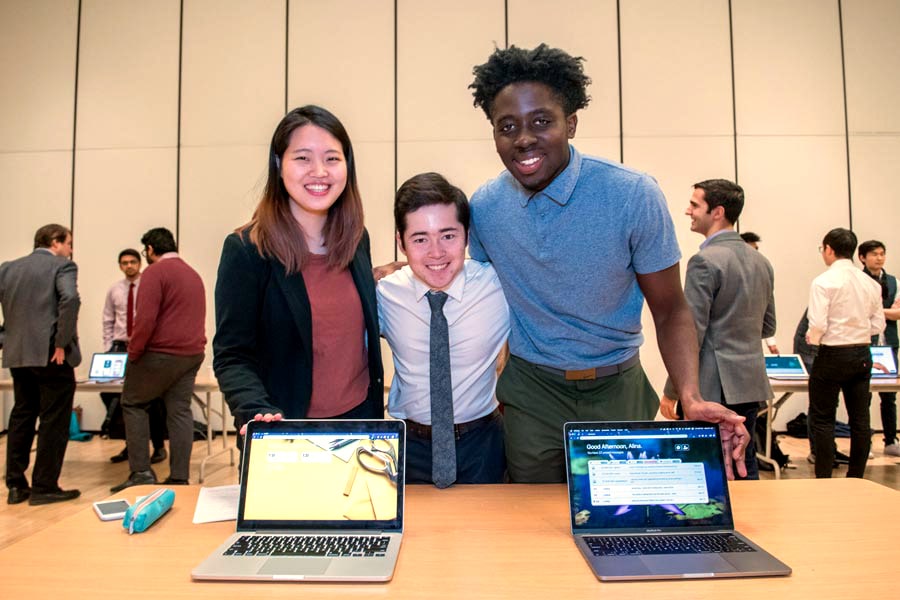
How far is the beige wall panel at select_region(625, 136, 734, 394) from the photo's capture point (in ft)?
18.8

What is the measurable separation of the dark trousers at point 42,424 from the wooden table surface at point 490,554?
2758mm

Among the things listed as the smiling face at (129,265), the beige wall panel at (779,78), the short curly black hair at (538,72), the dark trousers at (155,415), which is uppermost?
the beige wall panel at (779,78)

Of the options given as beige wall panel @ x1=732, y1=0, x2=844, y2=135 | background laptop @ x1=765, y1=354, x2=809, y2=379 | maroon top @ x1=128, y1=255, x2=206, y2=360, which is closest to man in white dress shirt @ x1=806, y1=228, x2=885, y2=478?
background laptop @ x1=765, y1=354, x2=809, y2=379

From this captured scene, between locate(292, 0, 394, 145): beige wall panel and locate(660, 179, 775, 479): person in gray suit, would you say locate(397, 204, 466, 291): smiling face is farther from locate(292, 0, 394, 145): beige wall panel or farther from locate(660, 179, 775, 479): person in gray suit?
locate(292, 0, 394, 145): beige wall panel

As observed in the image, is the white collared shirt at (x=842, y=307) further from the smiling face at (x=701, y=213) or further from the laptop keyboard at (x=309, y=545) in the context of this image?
the laptop keyboard at (x=309, y=545)

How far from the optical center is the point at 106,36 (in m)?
5.97

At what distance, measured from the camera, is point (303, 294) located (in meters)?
1.62

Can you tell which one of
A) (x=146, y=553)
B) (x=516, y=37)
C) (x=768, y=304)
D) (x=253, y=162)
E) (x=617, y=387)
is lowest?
(x=146, y=553)

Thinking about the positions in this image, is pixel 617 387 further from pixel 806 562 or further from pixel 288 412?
pixel 288 412

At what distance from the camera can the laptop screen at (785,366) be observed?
13.7ft

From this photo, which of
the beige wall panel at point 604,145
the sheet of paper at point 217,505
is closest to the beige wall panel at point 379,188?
the beige wall panel at point 604,145

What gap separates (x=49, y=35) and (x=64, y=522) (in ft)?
20.9

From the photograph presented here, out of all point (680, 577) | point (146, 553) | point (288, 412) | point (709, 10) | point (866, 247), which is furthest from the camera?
point (709, 10)

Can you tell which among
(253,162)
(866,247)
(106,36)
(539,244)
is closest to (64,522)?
(539,244)
